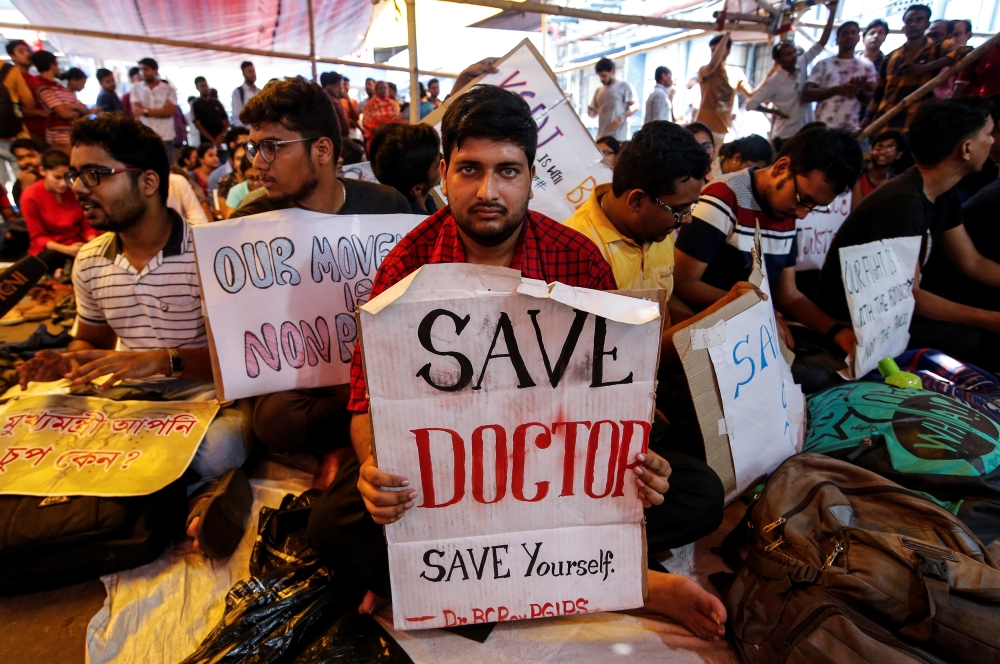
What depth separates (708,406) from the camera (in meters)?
1.72

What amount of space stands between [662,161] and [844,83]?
472cm

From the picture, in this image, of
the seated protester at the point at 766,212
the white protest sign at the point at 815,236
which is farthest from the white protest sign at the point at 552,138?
the white protest sign at the point at 815,236

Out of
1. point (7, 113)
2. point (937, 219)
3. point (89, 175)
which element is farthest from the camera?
point (7, 113)

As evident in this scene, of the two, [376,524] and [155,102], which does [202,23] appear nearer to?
[155,102]

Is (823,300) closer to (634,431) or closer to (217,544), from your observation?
(634,431)

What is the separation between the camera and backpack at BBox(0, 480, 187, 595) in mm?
1617

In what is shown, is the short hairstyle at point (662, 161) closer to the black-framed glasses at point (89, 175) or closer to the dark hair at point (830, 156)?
the dark hair at point (830, 156)

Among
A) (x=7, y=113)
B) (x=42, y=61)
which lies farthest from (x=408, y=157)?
(x=42, y=61)

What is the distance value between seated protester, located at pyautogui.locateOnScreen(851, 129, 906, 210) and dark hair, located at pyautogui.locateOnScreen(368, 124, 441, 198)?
3297mm

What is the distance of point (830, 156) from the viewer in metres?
2.26

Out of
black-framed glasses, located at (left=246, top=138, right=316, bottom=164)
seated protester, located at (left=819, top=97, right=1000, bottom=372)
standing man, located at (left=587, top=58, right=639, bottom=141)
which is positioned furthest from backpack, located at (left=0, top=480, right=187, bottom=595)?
standing man, located at (left=587, top=58, right=639, bottom=141)

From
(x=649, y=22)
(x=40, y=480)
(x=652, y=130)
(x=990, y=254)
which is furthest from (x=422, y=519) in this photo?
(x=649, y=22)

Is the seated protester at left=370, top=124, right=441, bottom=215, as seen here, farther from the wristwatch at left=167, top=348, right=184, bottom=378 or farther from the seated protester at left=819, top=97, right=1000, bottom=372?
the seated protester at left=819, top=97, right=1000, bottom=372

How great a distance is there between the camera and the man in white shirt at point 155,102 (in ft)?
23.8
